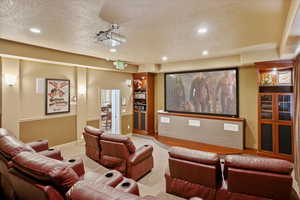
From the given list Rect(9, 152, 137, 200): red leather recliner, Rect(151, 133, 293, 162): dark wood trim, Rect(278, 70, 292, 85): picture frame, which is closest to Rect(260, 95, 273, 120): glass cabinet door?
Rect(278, 70, 292, 85): picture frame

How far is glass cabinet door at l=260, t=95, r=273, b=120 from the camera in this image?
4.38 metres

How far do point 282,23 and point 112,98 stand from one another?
5516 mm

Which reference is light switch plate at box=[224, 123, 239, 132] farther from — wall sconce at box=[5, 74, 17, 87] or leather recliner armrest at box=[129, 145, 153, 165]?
wall sconce at box=[5, 74, 17, 87]

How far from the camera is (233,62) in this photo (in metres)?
4.95

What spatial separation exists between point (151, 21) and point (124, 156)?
94.2 inches

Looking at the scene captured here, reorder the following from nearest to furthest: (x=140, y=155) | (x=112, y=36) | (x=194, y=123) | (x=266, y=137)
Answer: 1. (x=112, y=36)
2. (x=140, y=155)
3. (x=266, y=137)
4. (x=194, y=123)

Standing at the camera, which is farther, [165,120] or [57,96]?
[165,120]

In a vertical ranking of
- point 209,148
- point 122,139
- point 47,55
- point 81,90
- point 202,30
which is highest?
point 202,30

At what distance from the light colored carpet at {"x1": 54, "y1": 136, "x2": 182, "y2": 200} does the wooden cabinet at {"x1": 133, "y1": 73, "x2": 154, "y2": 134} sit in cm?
101

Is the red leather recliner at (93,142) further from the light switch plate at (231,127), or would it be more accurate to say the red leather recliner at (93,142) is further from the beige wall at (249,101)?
the beige wall at (249,101)

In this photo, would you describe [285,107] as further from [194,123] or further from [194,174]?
[194,174]

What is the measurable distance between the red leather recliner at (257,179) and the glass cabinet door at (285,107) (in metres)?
2.98

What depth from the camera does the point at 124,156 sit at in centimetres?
312

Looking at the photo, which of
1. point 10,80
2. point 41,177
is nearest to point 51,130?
point 10,80
